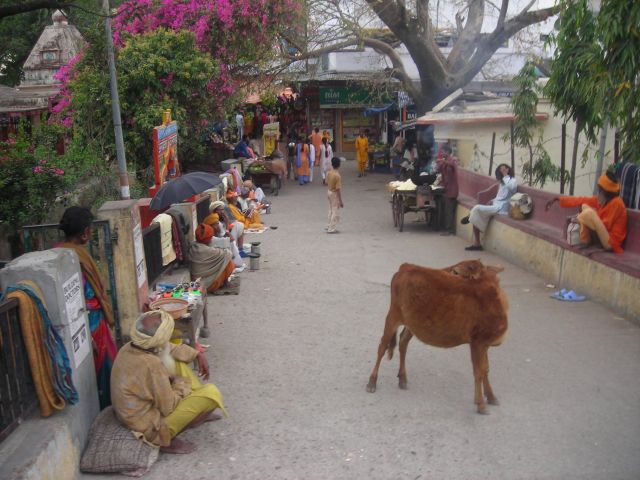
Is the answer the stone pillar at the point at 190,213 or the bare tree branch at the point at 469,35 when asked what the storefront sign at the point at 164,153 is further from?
the bare tree branch at the point at 469,35

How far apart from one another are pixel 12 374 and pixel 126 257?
7.42 feet

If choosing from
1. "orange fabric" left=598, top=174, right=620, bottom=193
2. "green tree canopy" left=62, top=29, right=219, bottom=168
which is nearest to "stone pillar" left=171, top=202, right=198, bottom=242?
"orange fabric" left=598, top=174, right=620, bottom=193

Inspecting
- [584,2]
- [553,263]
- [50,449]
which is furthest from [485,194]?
[50,449]

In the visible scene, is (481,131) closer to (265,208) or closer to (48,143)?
(265,208)

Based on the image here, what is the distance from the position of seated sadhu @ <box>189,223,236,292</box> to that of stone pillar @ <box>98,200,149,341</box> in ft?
8.68

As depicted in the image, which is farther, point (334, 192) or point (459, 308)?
point (334, 192)

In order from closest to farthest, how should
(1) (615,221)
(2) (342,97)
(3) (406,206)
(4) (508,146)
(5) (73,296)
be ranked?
(5) (73,296)
(1) (615,221)
(3) (406,206)
(4) (508,146)
(2) (342,97)

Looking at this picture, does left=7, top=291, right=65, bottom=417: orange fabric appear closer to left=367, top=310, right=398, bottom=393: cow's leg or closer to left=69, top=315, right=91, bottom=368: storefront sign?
left=69, top=315, right=91, bottom=368: storefront sign

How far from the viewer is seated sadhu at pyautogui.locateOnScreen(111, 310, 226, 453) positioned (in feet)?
16.5

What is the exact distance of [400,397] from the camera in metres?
6.22

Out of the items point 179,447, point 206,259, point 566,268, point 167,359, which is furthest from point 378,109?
point 179,447

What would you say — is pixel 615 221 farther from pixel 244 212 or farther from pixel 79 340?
pixel 244 212

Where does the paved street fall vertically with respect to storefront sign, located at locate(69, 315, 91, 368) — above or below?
below

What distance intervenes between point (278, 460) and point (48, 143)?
1122cm
